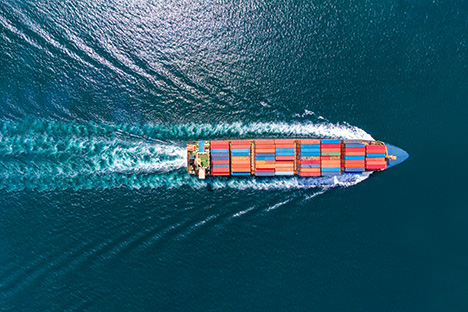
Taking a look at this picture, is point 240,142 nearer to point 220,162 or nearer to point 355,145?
point 220,162

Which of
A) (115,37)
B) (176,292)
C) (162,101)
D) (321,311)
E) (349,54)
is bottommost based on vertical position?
(321,311)

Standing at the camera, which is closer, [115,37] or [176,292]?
[176,292]

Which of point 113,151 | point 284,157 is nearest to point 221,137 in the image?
point 284,157

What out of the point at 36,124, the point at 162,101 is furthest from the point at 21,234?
the point at 162,101

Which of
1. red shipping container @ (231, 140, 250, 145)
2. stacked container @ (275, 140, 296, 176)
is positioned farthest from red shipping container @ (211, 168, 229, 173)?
stacked container @ (275, 140, 296, 176)

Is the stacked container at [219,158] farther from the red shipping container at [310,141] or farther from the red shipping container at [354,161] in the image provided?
the red shipping container at [354,161]

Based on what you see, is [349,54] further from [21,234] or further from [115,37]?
[21,234]

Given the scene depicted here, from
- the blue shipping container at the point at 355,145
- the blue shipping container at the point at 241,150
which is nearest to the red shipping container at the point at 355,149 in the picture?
the blue shipping container at the point at 355,145
